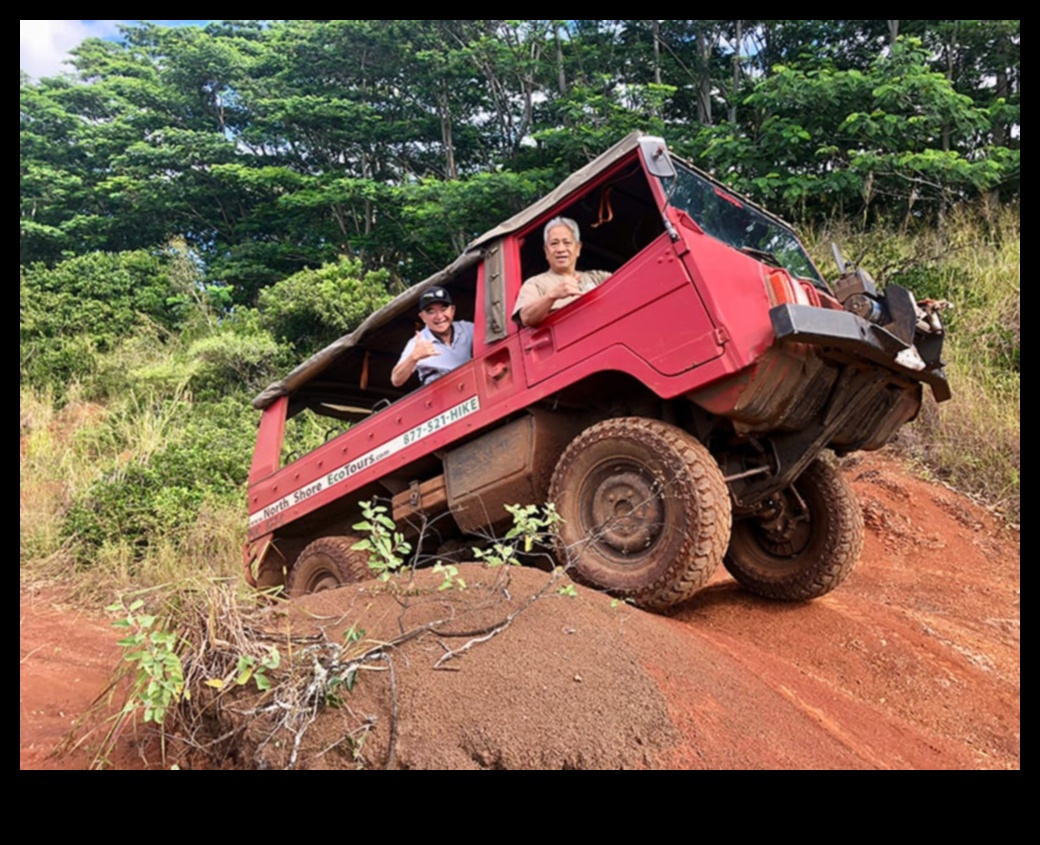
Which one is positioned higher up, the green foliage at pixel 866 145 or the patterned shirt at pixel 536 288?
the green foliage at pixel 866 145

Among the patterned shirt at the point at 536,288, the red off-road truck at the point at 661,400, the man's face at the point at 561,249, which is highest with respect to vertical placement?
the man's face at the point at 561,249

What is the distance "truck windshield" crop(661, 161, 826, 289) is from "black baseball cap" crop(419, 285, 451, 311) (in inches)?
68.3

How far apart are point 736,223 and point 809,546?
1.95m

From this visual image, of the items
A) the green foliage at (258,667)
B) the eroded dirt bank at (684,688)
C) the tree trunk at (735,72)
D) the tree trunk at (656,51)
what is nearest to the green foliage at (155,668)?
the green foliage at (258,667)

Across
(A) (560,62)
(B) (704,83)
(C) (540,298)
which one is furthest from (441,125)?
(C) (540,298)

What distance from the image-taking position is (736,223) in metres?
4.34

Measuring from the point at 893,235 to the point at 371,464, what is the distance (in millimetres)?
8629

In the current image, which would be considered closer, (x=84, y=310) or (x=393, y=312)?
(x=393, y=312)

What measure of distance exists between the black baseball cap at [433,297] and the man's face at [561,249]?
101 centimetres

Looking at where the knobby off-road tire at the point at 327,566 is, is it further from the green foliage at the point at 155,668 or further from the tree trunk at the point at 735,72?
the tree trunk at the point at 735,72

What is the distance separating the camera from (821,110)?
11.1 metres

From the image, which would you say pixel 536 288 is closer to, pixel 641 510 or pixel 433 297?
pixel 433 297

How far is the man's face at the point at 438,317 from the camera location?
16.5 feet

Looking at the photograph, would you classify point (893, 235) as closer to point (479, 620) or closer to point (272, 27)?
point (479, 620)
